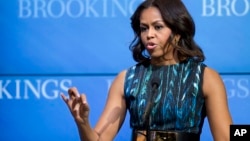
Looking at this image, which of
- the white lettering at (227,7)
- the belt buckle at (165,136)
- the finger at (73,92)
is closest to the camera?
the finger at (73,92)

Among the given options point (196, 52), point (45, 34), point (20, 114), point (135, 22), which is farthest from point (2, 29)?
point (196, 52)

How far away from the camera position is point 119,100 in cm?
174

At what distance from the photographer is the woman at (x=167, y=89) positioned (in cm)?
163

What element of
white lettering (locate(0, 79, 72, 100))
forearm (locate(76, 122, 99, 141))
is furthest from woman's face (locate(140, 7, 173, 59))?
white lettering (locate(0, 79, 72, 100))

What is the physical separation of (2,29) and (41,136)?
1.38ft

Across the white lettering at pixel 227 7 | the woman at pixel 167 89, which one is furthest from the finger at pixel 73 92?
the white lettering at pixel 227 7

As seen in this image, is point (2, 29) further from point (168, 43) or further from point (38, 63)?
point (168, 43)

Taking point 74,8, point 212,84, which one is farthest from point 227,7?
point 212,84

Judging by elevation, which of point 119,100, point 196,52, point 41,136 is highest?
point 196,52

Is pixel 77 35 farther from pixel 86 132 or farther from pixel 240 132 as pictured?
pixel 240 132

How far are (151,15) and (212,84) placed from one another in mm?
244

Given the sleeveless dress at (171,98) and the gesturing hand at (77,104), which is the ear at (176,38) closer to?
the sleeveless dress at (171,98)

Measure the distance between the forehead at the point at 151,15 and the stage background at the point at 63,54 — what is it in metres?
0.59

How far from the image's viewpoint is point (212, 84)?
1.66 m
